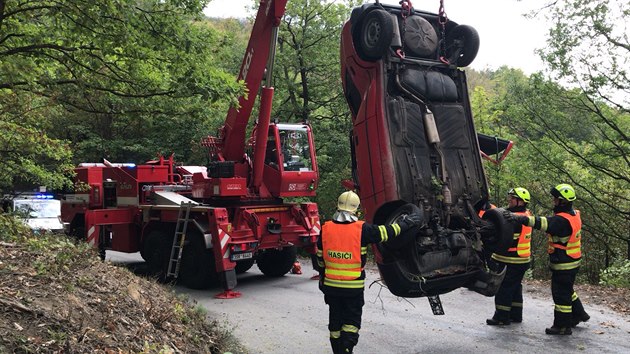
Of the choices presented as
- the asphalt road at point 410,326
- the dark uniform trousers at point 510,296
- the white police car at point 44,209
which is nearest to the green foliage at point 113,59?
the asphalt road at point 410,326

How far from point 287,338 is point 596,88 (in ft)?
28.3

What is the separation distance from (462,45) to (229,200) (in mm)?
5571

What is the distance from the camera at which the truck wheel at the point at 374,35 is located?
16.0 ft

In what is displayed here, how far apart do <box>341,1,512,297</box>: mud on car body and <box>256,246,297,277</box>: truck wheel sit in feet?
18.6

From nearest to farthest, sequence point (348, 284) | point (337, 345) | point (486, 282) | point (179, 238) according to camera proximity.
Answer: point (348, 284) < point (337, 345) < point (486, 282) < point (179, 238)

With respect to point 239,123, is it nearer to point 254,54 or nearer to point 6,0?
point 254,54

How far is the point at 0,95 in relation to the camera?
685 cm

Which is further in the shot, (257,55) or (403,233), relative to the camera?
(257,55)

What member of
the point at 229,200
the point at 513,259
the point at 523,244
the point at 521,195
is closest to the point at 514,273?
the point at 513,259

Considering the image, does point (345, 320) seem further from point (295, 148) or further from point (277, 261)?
point (277, 261)

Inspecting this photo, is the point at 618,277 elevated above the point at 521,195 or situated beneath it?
situated beneath

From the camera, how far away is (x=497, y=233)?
5004mm

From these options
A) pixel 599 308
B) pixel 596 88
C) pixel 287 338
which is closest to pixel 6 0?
pixel 287 338

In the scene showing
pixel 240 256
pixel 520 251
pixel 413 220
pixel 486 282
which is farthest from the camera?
pixel 240 256
